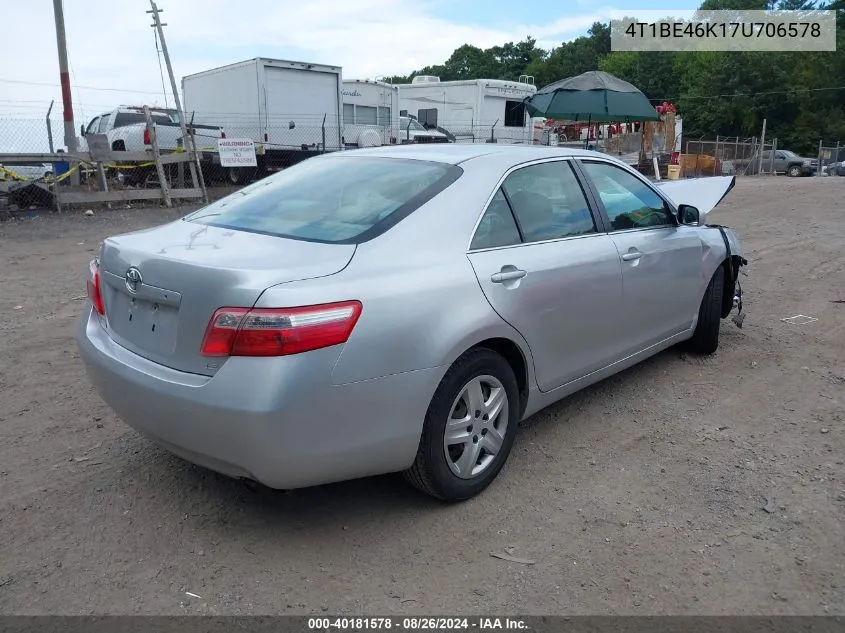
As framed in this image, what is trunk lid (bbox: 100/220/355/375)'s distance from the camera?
2541mm

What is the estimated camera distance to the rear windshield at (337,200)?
3021 millimetres

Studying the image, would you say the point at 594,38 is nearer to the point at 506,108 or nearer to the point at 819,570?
the point at 506,108

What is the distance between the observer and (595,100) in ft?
48.5

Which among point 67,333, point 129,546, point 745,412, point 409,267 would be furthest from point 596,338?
point 67,333

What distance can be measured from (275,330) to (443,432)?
881 mm

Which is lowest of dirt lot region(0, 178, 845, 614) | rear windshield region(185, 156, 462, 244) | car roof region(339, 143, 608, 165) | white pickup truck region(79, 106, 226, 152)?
dirt lot region(0, 178, 845, 614)

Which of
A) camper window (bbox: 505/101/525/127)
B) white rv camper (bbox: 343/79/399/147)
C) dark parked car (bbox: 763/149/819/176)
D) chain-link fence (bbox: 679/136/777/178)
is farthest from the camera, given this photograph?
dark parked car (bbox: 763/149/819/176)

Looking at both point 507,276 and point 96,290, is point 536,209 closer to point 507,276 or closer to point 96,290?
point 507,276

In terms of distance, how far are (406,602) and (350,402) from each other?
74 cm

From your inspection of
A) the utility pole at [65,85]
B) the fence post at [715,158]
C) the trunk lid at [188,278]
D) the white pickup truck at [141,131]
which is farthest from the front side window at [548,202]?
the fence post at [715,158]

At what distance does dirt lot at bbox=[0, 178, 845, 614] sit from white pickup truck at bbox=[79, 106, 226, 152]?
47.3ft

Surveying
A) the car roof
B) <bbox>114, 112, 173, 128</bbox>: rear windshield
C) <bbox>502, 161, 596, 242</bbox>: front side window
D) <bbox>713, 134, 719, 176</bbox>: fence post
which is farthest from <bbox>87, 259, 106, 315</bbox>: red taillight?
<bbox>713, 134, 719, 176</bbox>: fence post

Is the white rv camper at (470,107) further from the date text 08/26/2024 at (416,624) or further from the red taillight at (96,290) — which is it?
the date text 08/26/2024 at (416,624)

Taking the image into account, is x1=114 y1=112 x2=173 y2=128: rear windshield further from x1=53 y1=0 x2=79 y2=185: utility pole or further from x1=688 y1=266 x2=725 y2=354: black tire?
x1=688 y1=266 x2=725 y2=354: black tire
